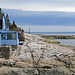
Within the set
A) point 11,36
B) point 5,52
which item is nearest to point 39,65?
point 5,52

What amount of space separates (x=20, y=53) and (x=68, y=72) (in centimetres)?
846

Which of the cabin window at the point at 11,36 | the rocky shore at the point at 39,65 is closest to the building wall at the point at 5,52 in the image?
the rocky shore at the point at 39,65

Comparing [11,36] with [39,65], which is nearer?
[39,65]

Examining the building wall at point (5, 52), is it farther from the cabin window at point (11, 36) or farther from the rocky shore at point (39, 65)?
the cabin window at point (11, 36)

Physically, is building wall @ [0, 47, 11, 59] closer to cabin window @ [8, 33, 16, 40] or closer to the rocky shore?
the rocky shore

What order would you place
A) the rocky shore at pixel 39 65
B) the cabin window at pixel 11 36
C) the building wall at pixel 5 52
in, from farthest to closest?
the cabin window at pixel 11 36
the building wall at pixel 5 52
the rocky shore at pixel 39 65

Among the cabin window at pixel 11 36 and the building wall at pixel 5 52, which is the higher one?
the cabin window at pixel 11 36

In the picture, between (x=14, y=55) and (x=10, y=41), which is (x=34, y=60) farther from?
(x=10, y=41)

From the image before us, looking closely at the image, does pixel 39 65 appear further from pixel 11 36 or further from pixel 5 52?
pixel 11 36

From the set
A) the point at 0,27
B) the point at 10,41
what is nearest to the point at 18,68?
the point at 10,41

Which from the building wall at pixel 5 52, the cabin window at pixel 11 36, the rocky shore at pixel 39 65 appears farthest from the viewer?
the cabin window at pixel 11 36

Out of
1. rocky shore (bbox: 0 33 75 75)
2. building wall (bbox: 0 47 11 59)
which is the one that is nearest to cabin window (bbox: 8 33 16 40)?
rocky shore (bbox: 0 33 75 75)

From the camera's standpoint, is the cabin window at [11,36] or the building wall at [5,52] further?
the cabin window at [11,36]

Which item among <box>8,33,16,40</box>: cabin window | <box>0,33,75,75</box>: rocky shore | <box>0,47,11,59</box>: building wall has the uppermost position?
<box>8,33,16,40</box>: cabin window
